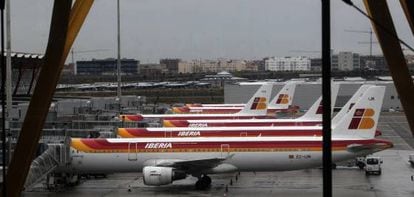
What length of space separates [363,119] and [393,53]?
732 inches

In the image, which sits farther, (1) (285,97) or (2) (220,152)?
(1) (285,97)

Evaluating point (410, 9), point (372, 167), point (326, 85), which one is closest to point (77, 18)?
point (410, 9)

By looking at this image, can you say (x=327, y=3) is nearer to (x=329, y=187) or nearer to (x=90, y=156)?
(x=329, y=187)

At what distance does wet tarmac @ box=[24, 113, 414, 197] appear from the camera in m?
27.8

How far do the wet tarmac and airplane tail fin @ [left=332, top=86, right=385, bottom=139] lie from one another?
8.33 ft

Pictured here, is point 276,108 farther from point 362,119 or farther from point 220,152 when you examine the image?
point 220,152

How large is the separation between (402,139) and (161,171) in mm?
31648

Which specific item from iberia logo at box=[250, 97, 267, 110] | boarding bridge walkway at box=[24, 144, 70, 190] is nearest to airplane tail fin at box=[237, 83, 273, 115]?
iberia logo at box=[250, 97, 267, 110]

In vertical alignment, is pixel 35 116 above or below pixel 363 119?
above

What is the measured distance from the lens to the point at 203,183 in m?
29.7

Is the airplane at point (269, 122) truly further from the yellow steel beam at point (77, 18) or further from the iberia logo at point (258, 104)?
the yellow steel beam at point (77, 18)

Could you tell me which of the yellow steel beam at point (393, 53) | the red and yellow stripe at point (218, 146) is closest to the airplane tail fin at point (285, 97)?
the red and yellow stripe at point (218, 146)

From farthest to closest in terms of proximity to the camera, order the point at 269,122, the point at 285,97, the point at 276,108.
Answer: the point at 276,108
the point at 285,97
the point at 269,122

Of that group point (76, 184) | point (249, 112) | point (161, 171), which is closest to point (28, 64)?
point (249, 112)
